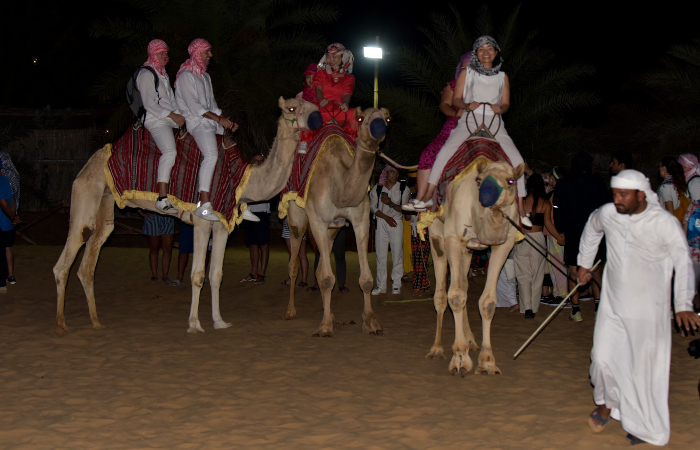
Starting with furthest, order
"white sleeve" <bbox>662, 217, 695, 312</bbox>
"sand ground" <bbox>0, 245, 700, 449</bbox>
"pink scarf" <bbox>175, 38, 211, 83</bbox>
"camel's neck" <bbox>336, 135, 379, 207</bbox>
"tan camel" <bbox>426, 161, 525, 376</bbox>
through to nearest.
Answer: "pink scarf" <bbox>175, 38, 211, 83</bbox> < "camel's neck" <bbox>336, 135, 379, 207</bbox> < "tan camel" <bbox>426, 161, 525, 376</bbox> < "sand ground" <bbox>0, 245, 700, 449</bbox> < "white sleeve" <bbox>662, 217, 695, 312</bbox>

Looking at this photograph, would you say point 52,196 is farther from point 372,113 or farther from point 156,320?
point 372,113

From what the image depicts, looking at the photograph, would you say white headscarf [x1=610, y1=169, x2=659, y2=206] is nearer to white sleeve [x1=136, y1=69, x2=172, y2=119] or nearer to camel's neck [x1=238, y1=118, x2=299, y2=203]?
camel's neck [x1=238, y1=118, x2=299, y2=203]

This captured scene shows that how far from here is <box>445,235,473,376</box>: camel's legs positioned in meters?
7.41

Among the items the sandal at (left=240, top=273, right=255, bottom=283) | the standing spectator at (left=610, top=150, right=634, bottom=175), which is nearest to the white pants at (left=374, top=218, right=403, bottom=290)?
the sandal at (left=240, top=273, right=255, bottom=283)

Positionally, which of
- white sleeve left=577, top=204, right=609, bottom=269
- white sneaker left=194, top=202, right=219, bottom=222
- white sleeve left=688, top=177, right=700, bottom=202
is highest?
white sleeve left=688, top=177, right=700, bottom=202

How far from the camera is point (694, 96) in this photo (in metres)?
16.6

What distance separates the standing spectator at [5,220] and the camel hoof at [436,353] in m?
7.09

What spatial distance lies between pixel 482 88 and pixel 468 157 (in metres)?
0.98

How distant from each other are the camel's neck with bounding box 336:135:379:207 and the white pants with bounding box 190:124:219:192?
1664 millimetres

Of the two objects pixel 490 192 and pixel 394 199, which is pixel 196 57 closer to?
pixel 394 199

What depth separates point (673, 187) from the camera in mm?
9719

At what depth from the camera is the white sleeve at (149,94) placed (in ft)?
30.5

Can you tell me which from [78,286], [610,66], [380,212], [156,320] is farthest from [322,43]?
[610,66]

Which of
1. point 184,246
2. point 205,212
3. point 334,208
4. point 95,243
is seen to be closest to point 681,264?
point 334,208
